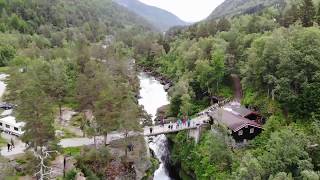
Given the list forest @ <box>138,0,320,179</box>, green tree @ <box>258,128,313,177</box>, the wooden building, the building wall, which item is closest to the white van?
forest @ <box>138,0,320,179</box>

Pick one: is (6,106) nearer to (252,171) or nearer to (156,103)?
(156,103)

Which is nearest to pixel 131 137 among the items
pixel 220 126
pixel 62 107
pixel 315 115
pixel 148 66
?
pixel 220 126

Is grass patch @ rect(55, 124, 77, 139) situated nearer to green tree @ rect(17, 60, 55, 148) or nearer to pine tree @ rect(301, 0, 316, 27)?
green tree @ rect(17, 60, 55, 148)

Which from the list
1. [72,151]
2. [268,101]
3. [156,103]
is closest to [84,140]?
[72,151]

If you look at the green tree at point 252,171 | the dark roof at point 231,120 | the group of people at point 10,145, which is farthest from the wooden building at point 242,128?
the group of people at point 10,145

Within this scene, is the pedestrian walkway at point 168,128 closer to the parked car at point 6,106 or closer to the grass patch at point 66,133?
the grass patch at point 66,133
